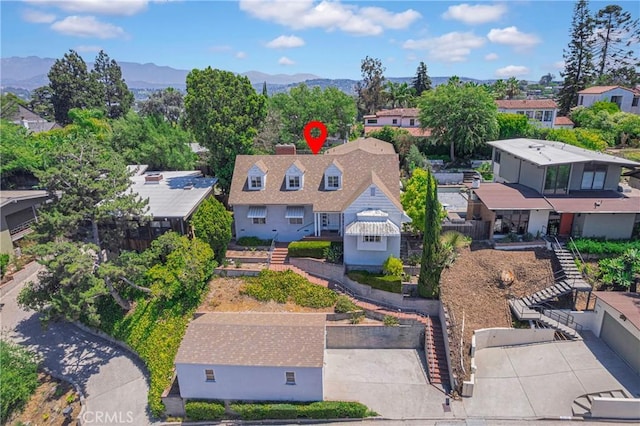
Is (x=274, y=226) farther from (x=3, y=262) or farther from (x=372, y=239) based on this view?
(x=3, y=262)

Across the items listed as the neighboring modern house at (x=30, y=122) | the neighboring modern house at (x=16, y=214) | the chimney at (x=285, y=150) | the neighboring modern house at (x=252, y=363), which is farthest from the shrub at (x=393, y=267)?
the neighboring modern house at (x=30, y=122)

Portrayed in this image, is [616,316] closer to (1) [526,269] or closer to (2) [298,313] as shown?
(1) [526,269]

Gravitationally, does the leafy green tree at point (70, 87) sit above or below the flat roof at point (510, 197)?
→ above

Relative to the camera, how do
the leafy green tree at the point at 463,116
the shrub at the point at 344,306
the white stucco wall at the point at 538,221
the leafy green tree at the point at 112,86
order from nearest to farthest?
the shrub at the point at 344,306, the white stucco wall at the point at 538,221, the leafy green tree at the point at 463,116, the leafy green tree at the point at 112,86

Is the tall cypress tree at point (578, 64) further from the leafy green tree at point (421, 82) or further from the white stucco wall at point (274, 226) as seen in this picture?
the white stucco wall at point (274, 226)

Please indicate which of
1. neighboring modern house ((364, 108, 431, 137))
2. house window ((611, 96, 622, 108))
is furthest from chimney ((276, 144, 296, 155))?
house window ((611, 96, 622, 108))

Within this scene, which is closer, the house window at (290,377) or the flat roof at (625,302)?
the house window at (290,377)
